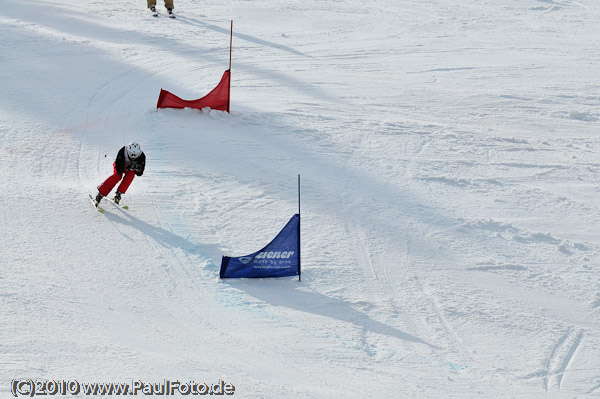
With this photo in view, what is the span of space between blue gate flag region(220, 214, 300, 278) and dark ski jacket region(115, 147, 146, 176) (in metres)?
1.88

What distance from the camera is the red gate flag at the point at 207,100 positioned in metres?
12.1

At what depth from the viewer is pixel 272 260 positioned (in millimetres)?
7949

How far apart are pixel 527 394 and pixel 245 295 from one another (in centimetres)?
303

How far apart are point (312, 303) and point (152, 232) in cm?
234

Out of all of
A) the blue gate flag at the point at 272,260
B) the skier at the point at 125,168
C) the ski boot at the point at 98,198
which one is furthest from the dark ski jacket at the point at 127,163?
the blue gate flag at the point at 272,260

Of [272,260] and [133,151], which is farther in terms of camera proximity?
[133,151]

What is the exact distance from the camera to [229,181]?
1020cm

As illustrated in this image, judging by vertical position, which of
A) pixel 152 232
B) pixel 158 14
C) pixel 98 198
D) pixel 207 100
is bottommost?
pixel 152 232

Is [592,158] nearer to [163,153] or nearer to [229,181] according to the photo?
[229,181]

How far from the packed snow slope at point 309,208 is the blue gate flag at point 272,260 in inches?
7.0

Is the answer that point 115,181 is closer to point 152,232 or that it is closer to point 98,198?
point 98,198

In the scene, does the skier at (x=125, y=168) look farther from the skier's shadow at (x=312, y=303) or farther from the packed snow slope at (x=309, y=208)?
the skier's shadow at (x=312, y=303)

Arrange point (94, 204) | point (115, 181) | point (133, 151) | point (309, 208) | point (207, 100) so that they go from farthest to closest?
point (207, 100) < point (309, 208) < point (94, 204) < point (115, 181) < point (133, 151)

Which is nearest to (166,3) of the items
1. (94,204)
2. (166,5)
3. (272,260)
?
(166,5)
